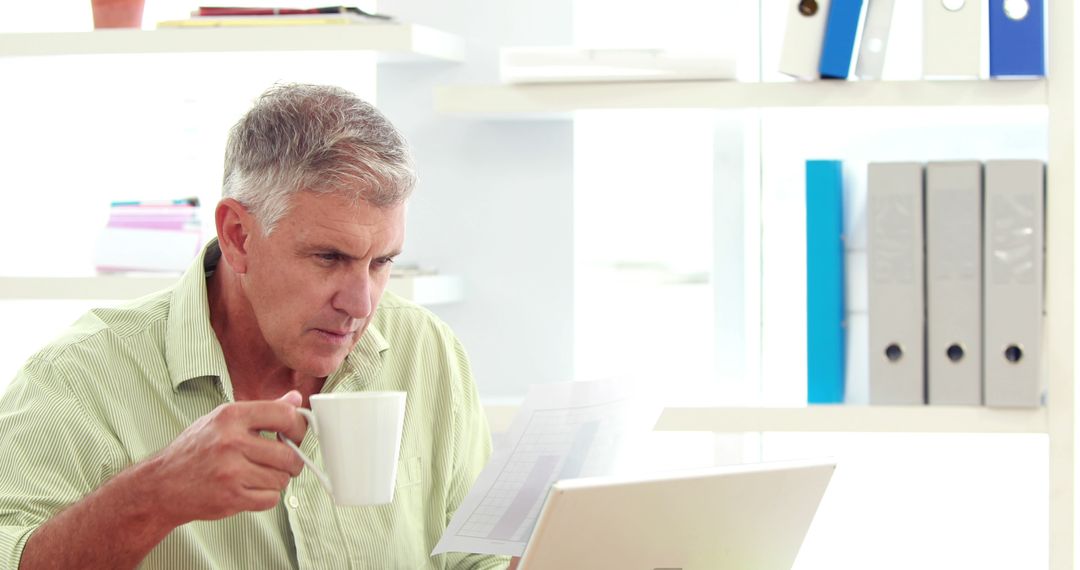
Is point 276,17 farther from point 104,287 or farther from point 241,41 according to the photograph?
point 104,287

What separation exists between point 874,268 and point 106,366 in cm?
108

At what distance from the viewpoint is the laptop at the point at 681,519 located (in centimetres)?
105

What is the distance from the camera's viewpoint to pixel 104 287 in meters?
1.98

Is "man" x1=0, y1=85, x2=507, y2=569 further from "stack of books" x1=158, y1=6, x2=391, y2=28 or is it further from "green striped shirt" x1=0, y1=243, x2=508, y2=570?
"stack of books" x1=158, y1=6, x2=391, y2=28

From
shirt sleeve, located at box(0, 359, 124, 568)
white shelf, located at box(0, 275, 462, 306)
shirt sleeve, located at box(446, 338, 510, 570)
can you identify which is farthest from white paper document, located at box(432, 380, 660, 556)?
white shelf, located at box(0, 275, 462, 306)

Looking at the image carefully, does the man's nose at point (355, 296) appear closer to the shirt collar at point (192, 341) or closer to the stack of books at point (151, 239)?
the shirt collar at point (192, 341)

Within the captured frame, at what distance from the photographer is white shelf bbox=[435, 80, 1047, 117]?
1.78 m

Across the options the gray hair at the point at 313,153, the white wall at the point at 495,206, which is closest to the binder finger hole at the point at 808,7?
the white wall at the point at 495,206

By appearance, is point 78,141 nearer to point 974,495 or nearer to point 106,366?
point 106,366

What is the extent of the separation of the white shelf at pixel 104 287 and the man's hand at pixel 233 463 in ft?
2.62

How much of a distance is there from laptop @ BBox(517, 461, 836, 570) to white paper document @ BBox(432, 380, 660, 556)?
16 centimetres

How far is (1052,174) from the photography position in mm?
1774

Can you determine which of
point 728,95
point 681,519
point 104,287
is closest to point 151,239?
point 104,287

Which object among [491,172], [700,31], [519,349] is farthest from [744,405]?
[700,31]
